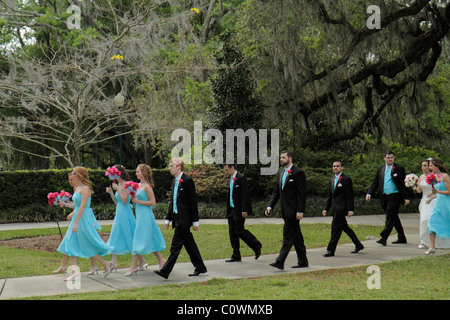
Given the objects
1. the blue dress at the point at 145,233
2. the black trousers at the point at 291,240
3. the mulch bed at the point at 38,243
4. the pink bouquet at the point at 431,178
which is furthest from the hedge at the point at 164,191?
the blue dress at the point at 145,233

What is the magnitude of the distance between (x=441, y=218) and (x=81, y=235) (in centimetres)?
659

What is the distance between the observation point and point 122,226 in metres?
8.44

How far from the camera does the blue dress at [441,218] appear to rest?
391 inches

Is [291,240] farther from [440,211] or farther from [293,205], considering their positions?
[440,211]

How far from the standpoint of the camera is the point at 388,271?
810cm

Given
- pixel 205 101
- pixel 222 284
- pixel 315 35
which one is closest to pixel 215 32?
pixel 205 101

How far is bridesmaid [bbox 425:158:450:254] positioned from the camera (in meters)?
9.91

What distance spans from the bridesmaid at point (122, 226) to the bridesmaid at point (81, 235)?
234 mm

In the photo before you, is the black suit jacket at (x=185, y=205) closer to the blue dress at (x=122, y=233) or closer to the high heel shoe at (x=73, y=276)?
the blue dress at (x=122, y=233)

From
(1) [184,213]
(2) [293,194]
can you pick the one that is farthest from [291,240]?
(1) [184,213]

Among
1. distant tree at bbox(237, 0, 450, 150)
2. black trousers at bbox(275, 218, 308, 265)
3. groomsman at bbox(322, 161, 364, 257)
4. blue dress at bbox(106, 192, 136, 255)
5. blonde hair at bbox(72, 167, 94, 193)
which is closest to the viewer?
blonde hair at bbox(72, 167, 94, 193)

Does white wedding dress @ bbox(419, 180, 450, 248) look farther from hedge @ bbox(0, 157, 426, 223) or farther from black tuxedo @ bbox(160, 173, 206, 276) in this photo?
hedge @ bbox(0, 157, 426, 223)

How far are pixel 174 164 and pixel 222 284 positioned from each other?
1.96 m

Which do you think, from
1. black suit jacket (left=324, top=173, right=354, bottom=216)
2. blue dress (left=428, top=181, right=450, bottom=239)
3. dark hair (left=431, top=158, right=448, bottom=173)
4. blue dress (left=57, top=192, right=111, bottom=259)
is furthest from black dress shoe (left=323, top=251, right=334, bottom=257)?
blue dress (left=57, top=192, right=111, bottom=259)
